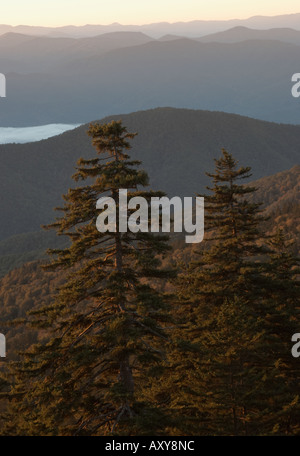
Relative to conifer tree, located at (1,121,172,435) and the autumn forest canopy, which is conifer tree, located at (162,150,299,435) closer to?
the autumn forest canopy

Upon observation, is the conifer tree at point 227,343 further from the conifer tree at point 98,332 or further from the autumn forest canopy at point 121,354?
the conifer tree at point 98,332

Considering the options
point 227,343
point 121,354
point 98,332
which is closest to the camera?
point 121,354

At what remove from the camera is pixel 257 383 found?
57.3 feet

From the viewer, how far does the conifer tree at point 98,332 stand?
1548 centimetres

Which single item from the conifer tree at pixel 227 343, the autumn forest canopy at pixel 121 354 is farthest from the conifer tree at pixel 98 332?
the conifer tree at pixel 227 343

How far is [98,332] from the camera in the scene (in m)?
16.7

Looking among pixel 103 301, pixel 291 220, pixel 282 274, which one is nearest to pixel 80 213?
pixel 103 301

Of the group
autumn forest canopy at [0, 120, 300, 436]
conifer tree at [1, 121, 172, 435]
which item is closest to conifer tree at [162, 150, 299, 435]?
autumn forest canopy at [0, 120, 300, 436]

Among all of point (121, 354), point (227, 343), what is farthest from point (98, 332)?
point (227, 343)

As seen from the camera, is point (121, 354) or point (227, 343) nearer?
point (121, 354)

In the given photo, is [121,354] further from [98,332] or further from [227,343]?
[227,343]

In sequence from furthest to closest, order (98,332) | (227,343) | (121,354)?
(227,343) → (98,332) → (121,354)

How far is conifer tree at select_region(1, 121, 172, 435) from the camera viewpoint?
15.5 metres
